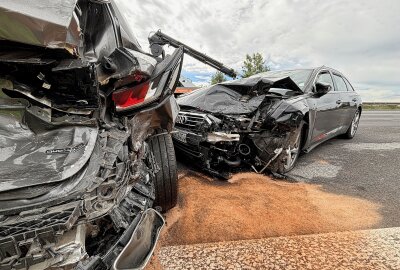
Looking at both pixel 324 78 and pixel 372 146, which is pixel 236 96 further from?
pixel 372 146

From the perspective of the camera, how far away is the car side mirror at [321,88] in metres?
4.61

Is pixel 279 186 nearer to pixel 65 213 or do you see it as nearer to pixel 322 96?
pixel 322 96

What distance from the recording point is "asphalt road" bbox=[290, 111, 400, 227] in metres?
3.57

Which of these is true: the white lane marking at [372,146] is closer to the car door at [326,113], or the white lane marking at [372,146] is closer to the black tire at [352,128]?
the black tire at [352,128]

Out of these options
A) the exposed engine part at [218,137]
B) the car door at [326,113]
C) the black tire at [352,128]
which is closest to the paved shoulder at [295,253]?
the exposed engine part at [218,137]

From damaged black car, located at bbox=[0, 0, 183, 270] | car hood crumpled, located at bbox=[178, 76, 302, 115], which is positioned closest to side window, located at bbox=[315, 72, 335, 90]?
car hood crumpled, located at bbox=[178, 76, 302, 115]

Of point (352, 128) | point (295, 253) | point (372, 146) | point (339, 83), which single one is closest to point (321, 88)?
point (339, 83)

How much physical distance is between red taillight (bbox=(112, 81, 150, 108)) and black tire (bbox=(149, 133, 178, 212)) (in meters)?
0.89

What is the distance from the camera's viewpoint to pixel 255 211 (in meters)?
3.06

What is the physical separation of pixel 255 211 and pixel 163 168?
103 cm

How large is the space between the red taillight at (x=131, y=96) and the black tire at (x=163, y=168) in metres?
0.89

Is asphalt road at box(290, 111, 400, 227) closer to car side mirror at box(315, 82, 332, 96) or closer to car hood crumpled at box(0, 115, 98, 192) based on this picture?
car side mirror at box(315, 82, 332, 96)

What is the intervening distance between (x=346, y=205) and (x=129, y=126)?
8.46 feet

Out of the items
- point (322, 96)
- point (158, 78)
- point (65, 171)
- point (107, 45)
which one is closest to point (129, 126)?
point (158, 78)
